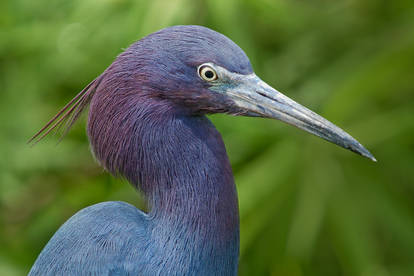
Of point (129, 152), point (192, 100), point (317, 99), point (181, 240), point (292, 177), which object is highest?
point (317, 99)

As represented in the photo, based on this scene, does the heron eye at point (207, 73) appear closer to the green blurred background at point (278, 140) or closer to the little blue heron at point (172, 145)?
the little blue heron at point (172, 145)

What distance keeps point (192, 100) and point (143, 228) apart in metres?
0.36

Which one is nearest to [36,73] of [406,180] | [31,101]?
[31,101]

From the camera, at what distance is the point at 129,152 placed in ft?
5.50

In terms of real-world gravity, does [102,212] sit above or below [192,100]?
below

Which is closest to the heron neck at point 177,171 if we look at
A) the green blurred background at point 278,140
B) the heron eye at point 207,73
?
the heron eye at point 207,73

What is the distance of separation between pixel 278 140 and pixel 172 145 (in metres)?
1.35

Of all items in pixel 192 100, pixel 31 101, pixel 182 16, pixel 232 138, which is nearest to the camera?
pixel 192 100

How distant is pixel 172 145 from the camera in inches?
64.9

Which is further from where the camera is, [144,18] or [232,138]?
[232,138]

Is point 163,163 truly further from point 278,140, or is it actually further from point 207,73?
point 278,140

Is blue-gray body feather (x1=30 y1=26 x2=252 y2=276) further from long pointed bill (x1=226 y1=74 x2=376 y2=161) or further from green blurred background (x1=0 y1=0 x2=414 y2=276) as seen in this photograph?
green blurred background (x1=0 y1=0 x2=414 y2=276)

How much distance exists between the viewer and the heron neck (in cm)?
165

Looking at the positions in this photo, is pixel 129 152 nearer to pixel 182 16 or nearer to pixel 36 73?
pixel 182 16
